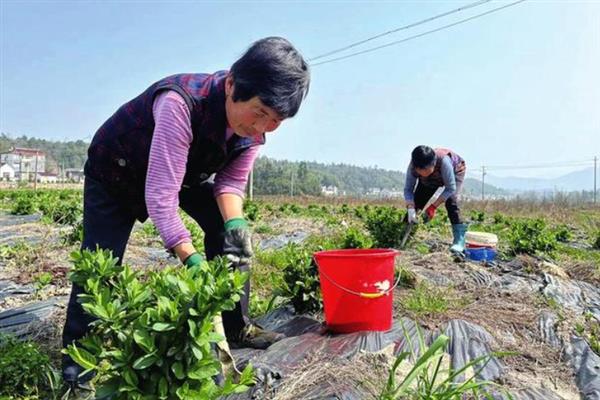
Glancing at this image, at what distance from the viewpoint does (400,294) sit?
11.8 ft

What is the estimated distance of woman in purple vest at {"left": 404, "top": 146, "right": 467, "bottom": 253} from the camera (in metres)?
5.33

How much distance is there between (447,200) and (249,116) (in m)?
4.50

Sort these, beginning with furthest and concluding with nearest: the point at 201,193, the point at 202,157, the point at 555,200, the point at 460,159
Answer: the point at 555,200 < the point at 460,159 < the point at 201,193 < the point at 202,157

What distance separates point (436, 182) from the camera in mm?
5910

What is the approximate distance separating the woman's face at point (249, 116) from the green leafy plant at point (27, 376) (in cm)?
127

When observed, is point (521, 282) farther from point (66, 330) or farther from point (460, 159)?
point (66, 330)

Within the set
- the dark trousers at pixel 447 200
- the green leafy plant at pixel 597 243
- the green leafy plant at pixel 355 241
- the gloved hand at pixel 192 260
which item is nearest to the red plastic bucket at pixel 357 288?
the gloved hand at pixel 192 260

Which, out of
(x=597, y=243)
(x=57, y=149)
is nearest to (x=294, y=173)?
(x=597, y=243)

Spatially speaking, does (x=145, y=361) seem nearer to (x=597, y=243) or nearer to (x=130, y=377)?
(x=130, y=377)

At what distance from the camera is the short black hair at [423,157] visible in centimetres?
525

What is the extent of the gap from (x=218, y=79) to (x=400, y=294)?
7.27 feet

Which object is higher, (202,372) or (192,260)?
(192,260)

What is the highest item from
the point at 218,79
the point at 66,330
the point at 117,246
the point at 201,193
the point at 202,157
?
the point at 218,79

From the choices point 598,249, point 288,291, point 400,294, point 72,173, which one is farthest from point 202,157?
point 72,173
